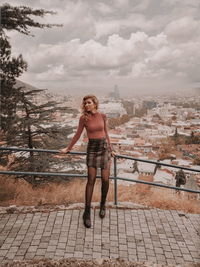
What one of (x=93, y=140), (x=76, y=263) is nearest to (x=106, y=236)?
(x=76, y=263)

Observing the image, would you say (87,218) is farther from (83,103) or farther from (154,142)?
(154,142)

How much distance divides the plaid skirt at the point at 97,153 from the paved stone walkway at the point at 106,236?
0.88 m

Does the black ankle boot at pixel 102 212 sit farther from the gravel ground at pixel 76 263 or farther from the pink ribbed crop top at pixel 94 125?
the pink ribbed crop top at pixel 94 125

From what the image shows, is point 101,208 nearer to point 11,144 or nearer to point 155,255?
point 155,255

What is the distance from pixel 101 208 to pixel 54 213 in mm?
727

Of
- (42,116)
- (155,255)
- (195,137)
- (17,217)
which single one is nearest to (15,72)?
(42,116)

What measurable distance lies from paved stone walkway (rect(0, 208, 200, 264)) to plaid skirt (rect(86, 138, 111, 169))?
88cm

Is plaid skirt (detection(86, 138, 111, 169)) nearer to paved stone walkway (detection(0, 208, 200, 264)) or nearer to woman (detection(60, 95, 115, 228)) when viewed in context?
woman (detection(60, 95, 115, 228))

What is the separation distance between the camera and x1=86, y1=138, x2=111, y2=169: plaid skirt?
11.3 feet

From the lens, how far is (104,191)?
147 inches

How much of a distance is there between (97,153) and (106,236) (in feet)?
3.58

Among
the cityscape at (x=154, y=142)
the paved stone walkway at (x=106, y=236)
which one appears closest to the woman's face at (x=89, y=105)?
the paved stone walkway at (x=106, y=236)

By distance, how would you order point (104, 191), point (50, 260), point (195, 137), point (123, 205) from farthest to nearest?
1. point (195, 137)
2. point (123, 205)
3. point (104, 191)
4. point (50, 260)

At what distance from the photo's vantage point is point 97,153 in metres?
3.47
